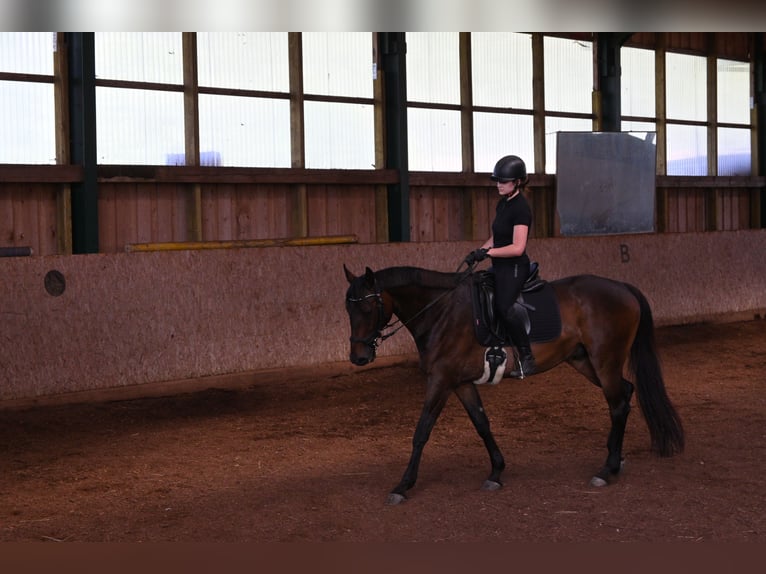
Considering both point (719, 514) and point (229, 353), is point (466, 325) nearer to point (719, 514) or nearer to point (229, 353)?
point (719, 514)

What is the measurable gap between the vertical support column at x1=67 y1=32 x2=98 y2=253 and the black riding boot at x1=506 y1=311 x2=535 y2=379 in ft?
20.5

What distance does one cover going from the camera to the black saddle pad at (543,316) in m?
5.89

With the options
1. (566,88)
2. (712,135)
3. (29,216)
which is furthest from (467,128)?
(29,216)

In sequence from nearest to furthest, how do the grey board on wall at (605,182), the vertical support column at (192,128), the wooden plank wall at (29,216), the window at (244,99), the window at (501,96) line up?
the wooden plank wall at (29,216) < the vertical support column at (192,128) < the window at (244,99) < the window at (501,96) < the grey board on wall at (605,182)

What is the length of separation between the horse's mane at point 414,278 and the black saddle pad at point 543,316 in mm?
488

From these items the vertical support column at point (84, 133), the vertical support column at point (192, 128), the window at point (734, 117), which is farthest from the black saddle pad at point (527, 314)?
the window at point (734, 117)

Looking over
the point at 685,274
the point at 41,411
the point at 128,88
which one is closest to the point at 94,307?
the point at 41,411

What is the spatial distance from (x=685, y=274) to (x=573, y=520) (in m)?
9.77

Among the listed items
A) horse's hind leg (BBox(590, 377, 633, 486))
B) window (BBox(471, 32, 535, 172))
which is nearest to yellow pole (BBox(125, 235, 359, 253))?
window (BBox(471, 32, 535, 172))

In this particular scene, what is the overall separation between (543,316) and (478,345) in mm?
459

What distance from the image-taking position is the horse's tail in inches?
A: 244

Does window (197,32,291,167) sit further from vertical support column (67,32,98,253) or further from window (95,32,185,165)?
vertical support column (67,32,98,253)

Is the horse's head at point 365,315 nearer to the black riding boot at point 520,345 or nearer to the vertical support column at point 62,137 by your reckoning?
the black riding boot at point 520,345

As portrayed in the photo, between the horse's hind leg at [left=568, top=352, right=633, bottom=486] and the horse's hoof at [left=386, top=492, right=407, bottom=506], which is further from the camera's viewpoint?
the horse's hind leg at [left=568, top=352, right=633, bottom=486]
